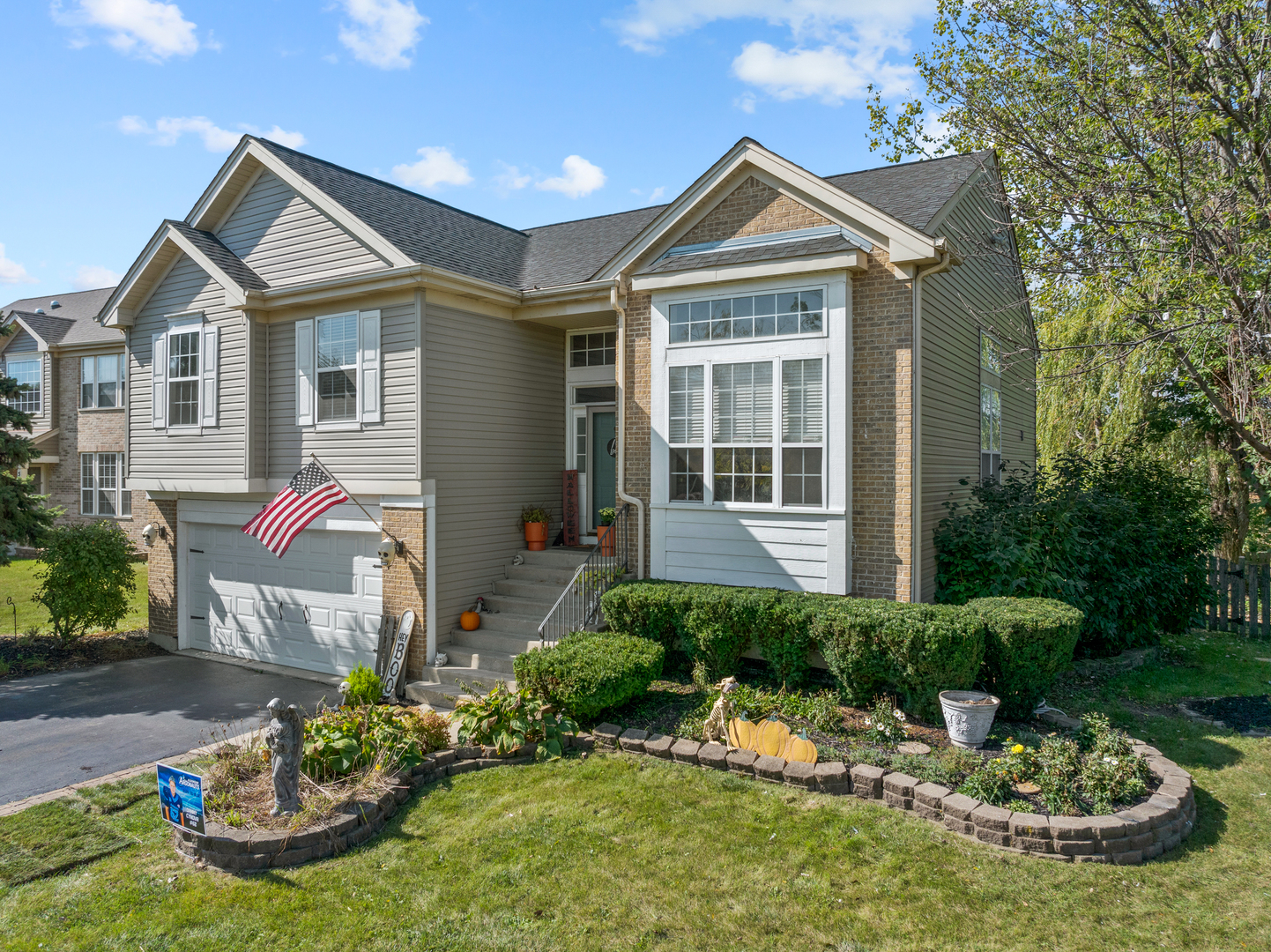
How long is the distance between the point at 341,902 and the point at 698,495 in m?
5.93

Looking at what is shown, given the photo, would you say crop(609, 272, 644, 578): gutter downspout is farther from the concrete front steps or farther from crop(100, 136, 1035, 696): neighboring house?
the concrete front steps

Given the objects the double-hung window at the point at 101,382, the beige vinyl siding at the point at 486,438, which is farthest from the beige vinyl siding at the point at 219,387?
the double-hung window at the point at 101,382

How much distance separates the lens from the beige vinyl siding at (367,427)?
998cm

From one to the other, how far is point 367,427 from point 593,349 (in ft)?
12.3

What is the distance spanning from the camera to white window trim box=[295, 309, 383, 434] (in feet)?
33.6

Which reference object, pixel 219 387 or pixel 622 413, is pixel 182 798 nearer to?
pixel 622 413

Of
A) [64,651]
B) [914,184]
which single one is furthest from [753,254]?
[64,651]

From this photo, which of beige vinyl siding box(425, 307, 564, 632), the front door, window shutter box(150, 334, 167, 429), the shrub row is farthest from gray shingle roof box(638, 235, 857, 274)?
window shutter box(150, 334, 167, 429)

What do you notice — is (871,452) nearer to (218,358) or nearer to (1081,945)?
(1081,945)

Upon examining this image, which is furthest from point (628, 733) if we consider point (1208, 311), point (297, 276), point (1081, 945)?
point (1208, 311)

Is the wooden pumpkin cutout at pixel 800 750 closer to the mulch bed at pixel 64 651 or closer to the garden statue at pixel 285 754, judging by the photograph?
the garden statue at pixel 285 754

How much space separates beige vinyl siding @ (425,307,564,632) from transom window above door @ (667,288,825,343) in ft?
9.49

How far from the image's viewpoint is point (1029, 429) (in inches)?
604

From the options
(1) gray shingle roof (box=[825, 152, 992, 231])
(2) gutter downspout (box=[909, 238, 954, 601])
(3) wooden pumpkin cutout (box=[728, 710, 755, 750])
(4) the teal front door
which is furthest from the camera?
(4) the teal front door
